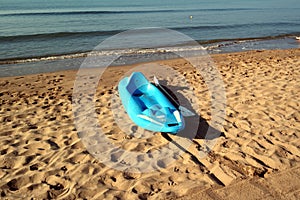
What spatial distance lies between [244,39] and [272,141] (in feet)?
59.6

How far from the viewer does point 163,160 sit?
4.74 m

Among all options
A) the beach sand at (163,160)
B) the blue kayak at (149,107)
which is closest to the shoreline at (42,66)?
the beach sand at (163,160)

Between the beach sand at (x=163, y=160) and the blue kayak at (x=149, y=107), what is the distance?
322 mm

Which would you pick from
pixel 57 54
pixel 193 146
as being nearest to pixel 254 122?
pixel 193 146

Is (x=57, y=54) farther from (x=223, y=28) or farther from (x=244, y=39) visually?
(x=223, y=28)

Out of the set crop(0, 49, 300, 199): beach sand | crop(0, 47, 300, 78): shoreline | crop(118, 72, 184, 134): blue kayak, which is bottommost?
crop(0, 49, 300, 199): beach sand

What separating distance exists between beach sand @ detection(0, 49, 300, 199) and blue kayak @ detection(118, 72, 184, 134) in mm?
322

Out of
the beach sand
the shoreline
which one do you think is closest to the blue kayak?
the beach sand

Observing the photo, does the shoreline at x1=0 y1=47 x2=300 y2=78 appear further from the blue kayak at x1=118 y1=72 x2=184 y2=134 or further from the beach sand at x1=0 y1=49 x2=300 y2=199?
the blue kayak at x1=118 y1=72 x2=184 y2=134

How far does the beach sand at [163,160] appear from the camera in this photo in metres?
3.97

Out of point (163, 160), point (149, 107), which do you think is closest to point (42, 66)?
point (149, 107)

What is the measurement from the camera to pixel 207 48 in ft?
59.1

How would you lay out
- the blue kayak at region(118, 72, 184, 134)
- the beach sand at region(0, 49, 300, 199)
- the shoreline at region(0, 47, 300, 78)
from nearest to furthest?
the beach sand at region(0, 49, 300, 199) → the blue kayak at region(118, 72, 184, 134) → the shoreline at region(0, 47, 300, 78)

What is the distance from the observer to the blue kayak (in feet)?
17.1
